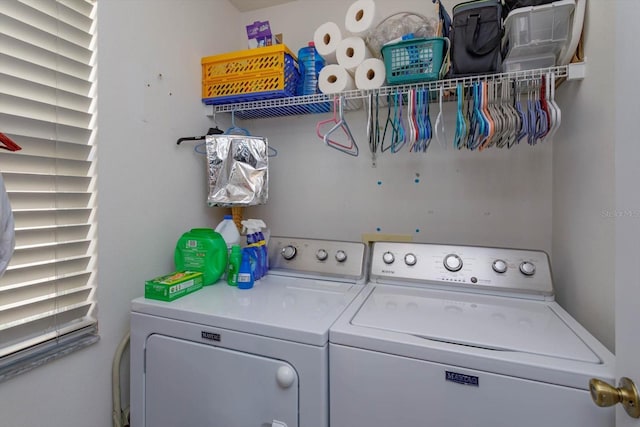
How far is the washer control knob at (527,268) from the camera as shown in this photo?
129 centimetres

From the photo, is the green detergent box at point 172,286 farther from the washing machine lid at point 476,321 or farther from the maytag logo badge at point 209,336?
the washing machine lid at point 476,321

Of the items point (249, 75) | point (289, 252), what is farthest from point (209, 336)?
point (249, 75)

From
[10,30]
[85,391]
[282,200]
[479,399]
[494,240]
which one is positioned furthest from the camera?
[282,200]

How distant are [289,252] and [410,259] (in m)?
0.61

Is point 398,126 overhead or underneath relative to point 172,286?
overhead

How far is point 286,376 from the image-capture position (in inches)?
39.0

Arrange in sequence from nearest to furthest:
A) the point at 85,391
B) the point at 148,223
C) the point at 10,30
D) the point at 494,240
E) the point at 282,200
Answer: the point at 10,30, the point at 85,391, the point at 148,223, the point at 494,240, the point at 282,200

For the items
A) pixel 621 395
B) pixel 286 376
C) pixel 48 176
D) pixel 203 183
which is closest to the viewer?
pixel 621 395

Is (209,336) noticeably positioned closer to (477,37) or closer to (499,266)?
(499,266)

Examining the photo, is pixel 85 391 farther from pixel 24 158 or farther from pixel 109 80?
pixel 109 80

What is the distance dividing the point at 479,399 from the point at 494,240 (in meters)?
1.03

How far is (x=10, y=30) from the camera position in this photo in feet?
3.27

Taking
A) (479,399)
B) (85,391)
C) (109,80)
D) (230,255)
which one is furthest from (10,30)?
(479,399)

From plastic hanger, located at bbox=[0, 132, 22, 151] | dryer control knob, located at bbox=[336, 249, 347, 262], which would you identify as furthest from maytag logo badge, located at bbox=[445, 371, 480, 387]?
plastic hanger, located at bbox=[0, 132, 22, 151]
